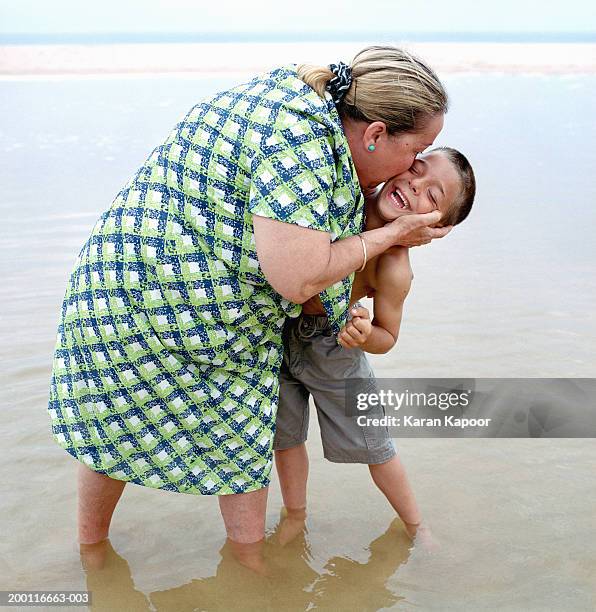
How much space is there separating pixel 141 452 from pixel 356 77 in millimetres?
1230

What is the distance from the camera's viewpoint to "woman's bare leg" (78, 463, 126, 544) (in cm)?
282

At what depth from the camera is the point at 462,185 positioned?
2.78 meters

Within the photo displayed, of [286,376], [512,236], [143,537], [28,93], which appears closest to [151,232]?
[286,376]

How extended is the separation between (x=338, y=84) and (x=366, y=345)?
2.69ft

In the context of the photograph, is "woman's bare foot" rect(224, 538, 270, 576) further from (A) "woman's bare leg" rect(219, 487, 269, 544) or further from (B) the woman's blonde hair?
(B) the woman's blonde hair

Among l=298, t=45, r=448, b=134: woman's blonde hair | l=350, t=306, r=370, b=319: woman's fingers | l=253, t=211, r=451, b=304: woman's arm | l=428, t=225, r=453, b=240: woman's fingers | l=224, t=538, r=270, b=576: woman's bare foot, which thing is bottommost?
l=224, t=538, r=270, b=576: woman's bare foot

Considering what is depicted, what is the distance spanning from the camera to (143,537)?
10.4ft

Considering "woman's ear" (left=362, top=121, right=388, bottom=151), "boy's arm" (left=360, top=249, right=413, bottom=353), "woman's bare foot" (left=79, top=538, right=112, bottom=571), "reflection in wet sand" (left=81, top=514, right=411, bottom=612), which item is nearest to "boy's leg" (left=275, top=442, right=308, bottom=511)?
"reflection in wet sand" (left=81, top=514, right=411, bottom=612)

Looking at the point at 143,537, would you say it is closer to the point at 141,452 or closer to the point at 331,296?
the point at 141,452

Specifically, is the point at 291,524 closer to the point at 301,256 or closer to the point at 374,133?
the point at 301,256

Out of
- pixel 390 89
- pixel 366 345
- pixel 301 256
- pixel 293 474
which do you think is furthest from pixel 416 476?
pixel 390 89

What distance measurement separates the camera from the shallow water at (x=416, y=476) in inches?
114

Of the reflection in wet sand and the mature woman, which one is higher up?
the mature woman

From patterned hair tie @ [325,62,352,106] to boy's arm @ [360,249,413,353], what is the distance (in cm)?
55
